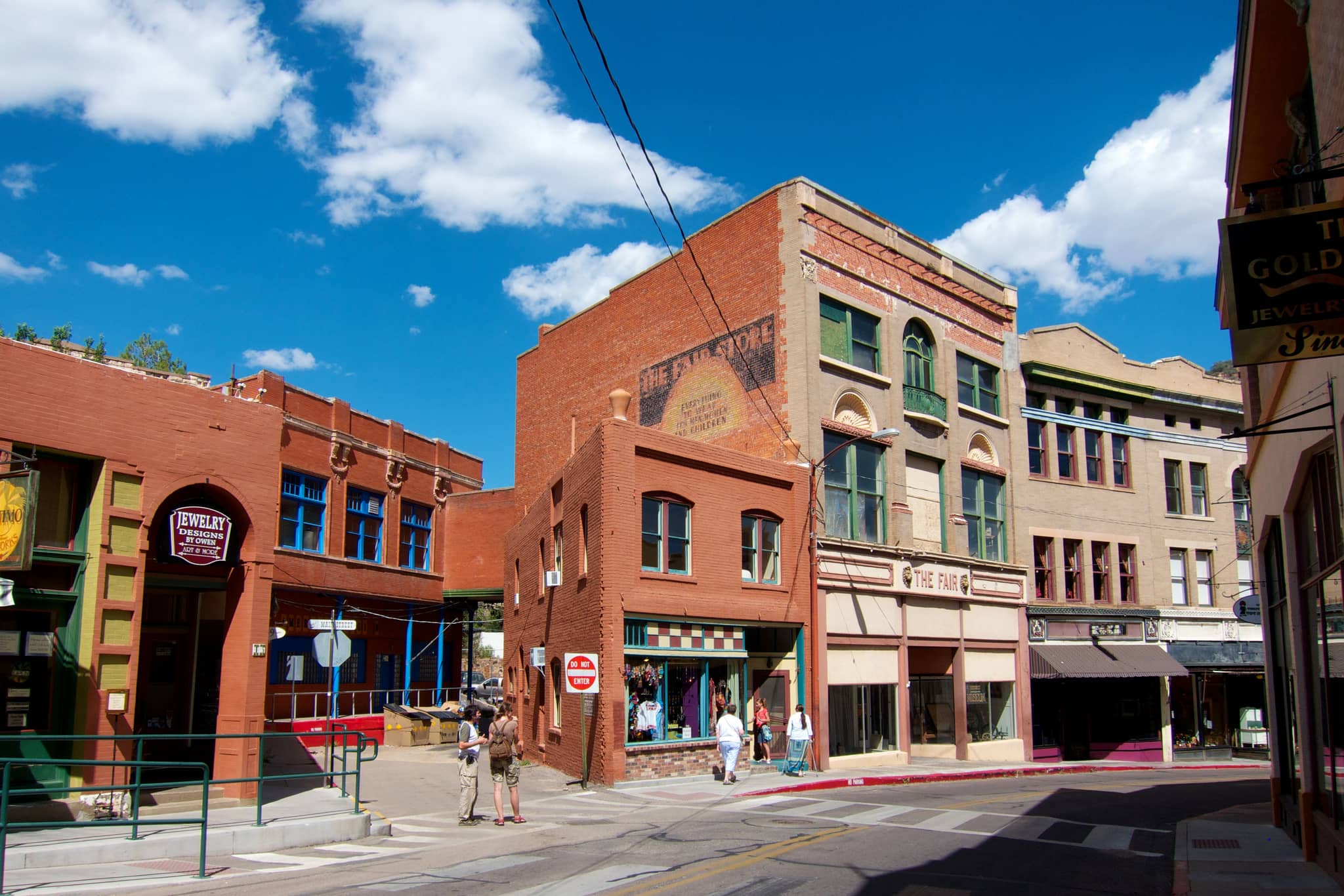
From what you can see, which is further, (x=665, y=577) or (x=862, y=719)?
(x=862, y=719)

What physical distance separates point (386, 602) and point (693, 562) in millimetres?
18378

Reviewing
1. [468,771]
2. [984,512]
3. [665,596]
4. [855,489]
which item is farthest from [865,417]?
[468,771]

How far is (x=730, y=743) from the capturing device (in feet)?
68.3

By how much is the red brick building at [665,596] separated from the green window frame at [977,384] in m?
9.23

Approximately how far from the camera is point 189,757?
19.7m

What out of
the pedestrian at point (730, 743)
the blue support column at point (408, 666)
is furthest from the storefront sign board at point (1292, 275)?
the blue support column at point (408, 666)

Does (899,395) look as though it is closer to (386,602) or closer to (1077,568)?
(1077,568)

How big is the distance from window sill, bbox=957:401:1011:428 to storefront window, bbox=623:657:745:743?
12.6 m

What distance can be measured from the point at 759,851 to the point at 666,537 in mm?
10886

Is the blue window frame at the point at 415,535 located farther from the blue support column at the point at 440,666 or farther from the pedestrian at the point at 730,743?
the pedestrian at the point at 730,743

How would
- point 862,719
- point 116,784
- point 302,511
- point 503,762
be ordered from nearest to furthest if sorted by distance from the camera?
point 116,784 → point 503,762 → point 862,719 → point 302,511

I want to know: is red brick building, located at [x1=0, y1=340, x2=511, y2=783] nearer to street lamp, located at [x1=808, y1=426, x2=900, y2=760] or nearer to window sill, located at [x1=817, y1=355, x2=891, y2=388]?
street lamp, located at [x1=808, y1=426, x2=900, y2=760]

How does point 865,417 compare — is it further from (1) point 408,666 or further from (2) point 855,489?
(1) point 408,666

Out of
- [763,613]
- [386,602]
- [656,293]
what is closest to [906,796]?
[763,613]
